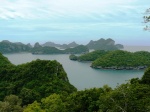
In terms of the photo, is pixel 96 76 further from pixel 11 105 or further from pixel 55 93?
pixel 11 105

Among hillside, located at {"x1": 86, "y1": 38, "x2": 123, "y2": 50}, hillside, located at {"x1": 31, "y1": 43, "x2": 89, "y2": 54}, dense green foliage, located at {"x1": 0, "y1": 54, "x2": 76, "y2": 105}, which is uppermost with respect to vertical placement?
hillside, located at {"x1": 86, "y1": 38, "x2": 123, "y2": 50}

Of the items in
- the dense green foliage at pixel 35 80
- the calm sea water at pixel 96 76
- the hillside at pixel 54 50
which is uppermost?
the hillside at pixel 54 50

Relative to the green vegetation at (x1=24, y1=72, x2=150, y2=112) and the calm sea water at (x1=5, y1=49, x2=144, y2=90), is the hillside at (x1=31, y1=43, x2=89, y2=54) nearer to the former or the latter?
the calm sea water at (x1=5, y1=49, x2=144, y2=90)

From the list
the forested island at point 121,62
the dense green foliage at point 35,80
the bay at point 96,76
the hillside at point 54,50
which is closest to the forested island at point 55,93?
the dense green foliage at point 35,80

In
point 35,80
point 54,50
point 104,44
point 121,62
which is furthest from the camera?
point 104,44

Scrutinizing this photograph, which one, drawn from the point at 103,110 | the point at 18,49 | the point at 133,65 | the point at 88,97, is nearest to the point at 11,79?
the point at 88,97

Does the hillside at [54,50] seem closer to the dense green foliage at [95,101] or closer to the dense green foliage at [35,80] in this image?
the dense green foliage at [35,80]

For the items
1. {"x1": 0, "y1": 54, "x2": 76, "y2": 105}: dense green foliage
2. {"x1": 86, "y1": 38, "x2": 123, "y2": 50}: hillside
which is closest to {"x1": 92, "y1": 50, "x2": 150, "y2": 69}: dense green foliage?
{"x1": 0, "y1": 54, "x2": 76, "y2": 105}: dense green foliage

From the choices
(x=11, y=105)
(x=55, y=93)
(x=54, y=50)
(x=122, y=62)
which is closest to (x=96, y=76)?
(x=122, y=62)
